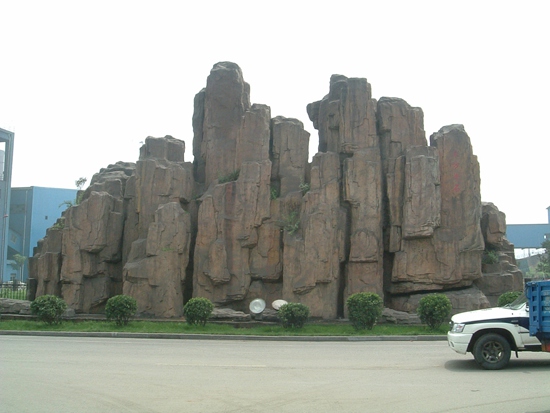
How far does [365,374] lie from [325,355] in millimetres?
3519

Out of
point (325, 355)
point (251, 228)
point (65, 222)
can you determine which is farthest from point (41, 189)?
point (325, 355)

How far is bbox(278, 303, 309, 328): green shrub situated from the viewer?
22.5 meters

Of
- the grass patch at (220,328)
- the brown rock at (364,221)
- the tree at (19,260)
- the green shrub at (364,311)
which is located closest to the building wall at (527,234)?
the brown rock at (364,221)

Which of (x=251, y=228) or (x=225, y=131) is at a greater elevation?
(x=225, y=131)

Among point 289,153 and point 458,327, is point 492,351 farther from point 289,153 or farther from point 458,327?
point 289,153

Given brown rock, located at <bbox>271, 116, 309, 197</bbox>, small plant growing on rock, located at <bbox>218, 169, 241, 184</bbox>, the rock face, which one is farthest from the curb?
brown rock, located at <bbox>271, 116, 309, 197</bbox>

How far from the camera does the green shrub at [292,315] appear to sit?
22.5m

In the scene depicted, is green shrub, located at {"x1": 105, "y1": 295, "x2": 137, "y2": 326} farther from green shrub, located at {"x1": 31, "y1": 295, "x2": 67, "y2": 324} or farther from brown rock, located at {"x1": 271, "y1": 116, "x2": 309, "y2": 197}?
brown rock, located at {"x1": 271, "y1": 116, "x2": 309, "y2": 197}

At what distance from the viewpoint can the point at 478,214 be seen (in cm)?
2788

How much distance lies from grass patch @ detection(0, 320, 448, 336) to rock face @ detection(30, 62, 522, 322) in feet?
9.39

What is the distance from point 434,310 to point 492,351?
9.56 m

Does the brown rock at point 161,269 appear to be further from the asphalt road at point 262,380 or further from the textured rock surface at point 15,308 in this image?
the asphalt road at point 262,380

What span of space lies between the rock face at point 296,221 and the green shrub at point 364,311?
447 cm

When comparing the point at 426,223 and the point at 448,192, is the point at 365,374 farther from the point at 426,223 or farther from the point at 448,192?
the point at 448,192
